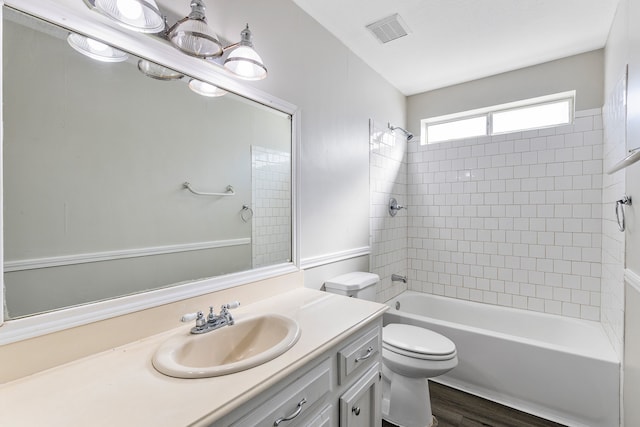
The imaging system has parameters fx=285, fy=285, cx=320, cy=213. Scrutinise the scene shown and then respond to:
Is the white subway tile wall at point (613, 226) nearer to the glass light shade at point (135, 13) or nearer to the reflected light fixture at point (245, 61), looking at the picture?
the reflected light fixture at point (245, 61)

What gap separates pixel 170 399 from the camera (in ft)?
2.27

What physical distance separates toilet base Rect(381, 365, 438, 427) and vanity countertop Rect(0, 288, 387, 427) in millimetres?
1126

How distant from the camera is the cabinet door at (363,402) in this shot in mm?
1110

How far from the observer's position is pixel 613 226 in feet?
6.23

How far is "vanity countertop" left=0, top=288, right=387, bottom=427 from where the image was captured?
634 mm

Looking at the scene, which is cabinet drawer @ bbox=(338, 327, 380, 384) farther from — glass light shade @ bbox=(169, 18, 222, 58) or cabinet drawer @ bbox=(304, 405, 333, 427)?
glass light shade @ bbox=(169, 18, 222, 58)

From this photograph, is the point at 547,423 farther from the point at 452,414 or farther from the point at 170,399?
the point at 170,399

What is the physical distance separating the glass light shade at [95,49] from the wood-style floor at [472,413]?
2368mm

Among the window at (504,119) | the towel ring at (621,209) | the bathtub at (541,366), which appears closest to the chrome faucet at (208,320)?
the bathtub at (541,366)

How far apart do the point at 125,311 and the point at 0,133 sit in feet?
2.07

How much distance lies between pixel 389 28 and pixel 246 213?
5.32 feet

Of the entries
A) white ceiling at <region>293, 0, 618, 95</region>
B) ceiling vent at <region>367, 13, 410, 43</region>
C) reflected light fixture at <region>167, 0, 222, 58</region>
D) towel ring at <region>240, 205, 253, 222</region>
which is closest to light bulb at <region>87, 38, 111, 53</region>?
reflected light fixture at <region>167, 0, 222, 58</region>

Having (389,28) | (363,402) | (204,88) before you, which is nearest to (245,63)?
(204,88)

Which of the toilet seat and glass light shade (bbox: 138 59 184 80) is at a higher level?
glass light shade (bbox: 138 59 184 80)
